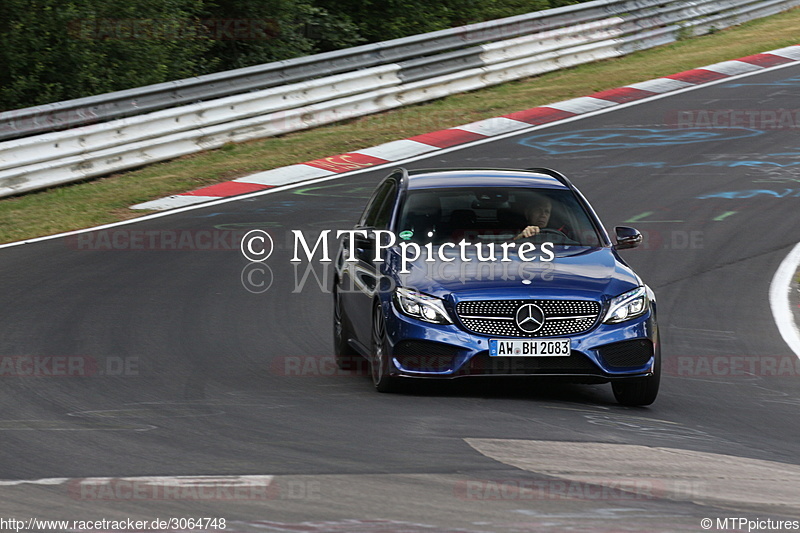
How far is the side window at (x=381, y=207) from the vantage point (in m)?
9.80

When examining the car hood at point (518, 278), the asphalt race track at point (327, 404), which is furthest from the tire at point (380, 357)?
the car hood at point (518, 278)

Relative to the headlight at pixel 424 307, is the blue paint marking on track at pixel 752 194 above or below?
below

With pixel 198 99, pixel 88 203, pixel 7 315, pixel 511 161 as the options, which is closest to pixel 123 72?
pixel 198 99

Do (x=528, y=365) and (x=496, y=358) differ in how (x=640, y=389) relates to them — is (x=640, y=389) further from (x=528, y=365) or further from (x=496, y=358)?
(x=496, y=358)

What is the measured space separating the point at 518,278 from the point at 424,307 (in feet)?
2.20

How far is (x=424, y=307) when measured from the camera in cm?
827

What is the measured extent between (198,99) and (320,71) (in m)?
2.63

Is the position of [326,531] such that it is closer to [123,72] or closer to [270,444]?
[270,444]

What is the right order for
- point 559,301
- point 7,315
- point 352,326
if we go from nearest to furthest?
point 559,301 → point 352,326 → point 7,315

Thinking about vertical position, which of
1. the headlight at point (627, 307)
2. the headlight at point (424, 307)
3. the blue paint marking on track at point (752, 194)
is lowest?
the blue paint marking on track at point (752, 194)

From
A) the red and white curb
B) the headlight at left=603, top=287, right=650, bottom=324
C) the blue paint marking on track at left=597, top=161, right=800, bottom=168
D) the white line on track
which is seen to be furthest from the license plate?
the blue paint marking on track at left=597, top=161, right=800, bottom=168

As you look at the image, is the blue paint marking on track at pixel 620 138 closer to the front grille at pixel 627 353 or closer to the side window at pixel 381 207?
the side window at pixel 381 207

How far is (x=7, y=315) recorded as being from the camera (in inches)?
450

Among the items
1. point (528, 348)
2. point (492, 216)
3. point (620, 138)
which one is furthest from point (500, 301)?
point (620, 138)
